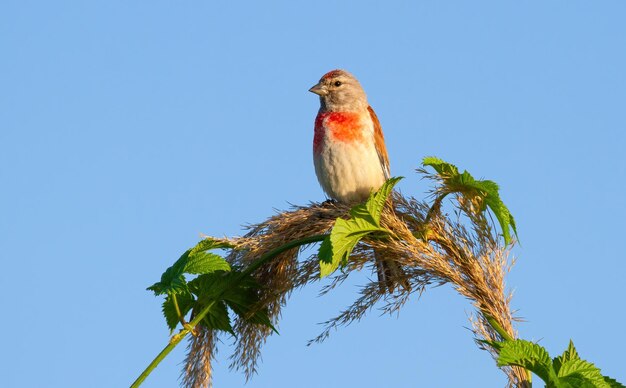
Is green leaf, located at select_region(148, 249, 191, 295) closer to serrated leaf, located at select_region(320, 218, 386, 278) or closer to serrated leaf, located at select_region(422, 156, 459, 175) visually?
serrated leaf, located at select_region(320, 218, 386, 278)

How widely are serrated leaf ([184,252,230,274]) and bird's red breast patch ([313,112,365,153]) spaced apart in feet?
8.13

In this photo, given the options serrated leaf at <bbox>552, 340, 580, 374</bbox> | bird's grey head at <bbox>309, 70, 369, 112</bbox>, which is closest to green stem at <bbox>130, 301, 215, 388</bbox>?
serrated leaf at <bbox>552, 340, 580, 374</bbox>

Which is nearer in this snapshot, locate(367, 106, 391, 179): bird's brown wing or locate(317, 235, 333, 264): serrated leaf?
locate(317, 235, 333, 264): serrated leaf

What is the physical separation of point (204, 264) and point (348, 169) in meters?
2.45

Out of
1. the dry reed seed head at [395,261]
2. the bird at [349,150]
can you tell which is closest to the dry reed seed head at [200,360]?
the dry reed seed head at [395,261]

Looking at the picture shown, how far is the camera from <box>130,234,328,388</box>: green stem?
2.95 meters

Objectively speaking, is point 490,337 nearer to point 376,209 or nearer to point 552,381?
point 552,381

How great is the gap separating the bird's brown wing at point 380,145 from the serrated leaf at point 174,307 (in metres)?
2.54

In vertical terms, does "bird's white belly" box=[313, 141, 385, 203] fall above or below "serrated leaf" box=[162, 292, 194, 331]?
above

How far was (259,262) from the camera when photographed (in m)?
3.35

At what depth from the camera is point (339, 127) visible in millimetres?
5633

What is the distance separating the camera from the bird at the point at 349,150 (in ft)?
18.1

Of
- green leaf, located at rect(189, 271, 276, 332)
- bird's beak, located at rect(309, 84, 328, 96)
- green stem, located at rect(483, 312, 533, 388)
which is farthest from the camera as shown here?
bird's beak, located at rect(309, 84, 328, 96)

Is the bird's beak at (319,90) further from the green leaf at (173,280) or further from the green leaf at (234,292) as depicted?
the green leaf at (173,280)
